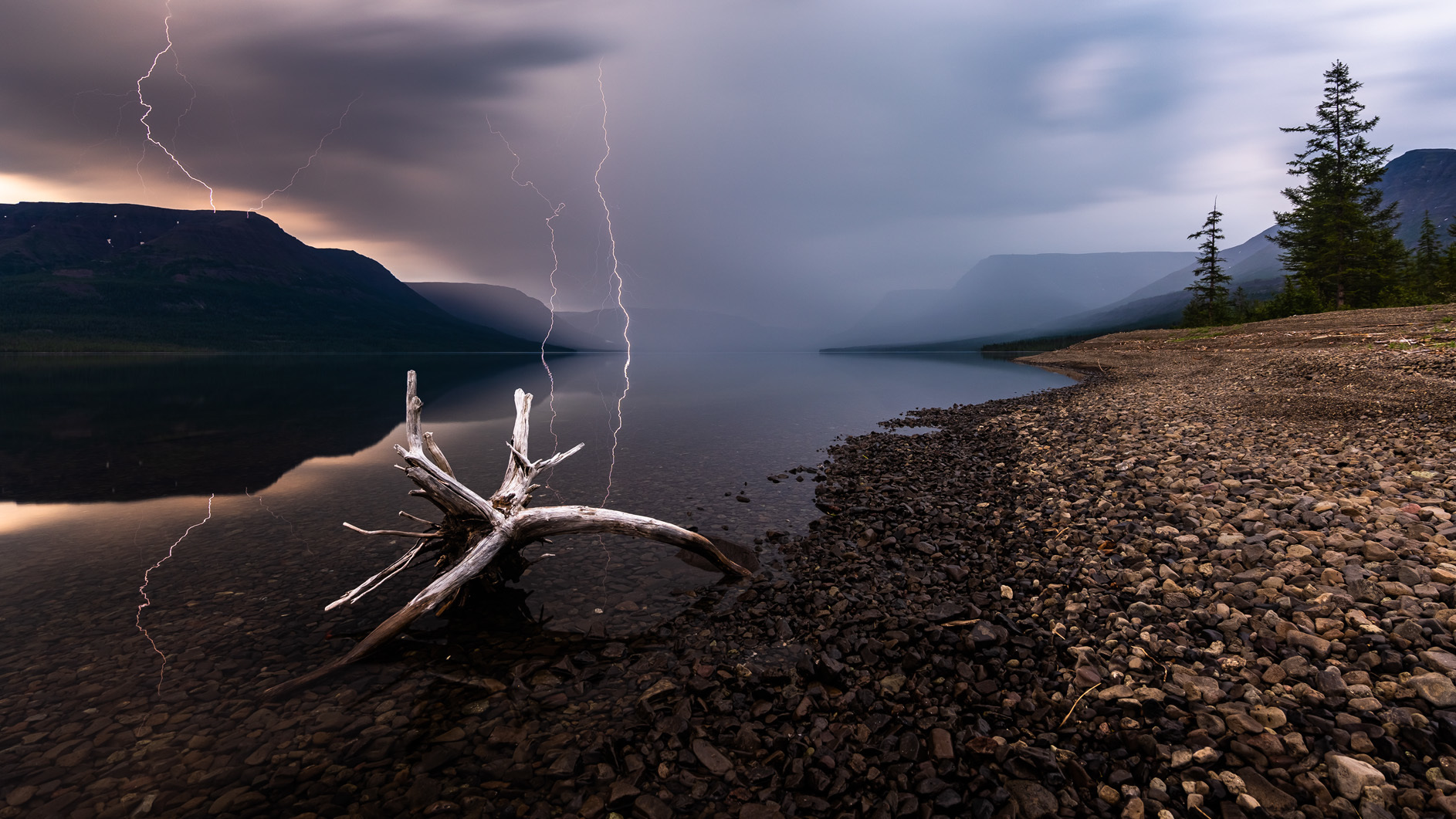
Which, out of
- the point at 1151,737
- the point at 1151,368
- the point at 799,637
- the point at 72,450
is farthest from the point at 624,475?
the point at 1151,368

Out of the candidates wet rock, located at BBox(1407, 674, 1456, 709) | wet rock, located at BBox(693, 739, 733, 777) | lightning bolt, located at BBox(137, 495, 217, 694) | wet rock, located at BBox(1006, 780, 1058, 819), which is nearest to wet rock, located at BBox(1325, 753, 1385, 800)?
wet rock, located at BBox(1407, 674, 1456, 709)

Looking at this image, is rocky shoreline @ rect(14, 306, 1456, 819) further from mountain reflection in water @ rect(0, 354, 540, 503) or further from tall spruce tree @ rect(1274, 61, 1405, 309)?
tall spruce tree @ rect(1274, 61, 1405, 309)

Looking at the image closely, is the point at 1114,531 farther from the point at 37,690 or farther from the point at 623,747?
the point at 37,690

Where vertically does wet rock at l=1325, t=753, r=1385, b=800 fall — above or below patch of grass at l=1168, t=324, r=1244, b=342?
below

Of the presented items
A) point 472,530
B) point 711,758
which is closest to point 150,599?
point 472,530

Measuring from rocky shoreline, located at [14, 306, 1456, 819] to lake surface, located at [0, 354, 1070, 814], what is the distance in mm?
434

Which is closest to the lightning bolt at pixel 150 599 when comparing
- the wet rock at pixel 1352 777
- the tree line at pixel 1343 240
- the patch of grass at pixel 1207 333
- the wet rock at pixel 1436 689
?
the wet rock at pixel 1352 777

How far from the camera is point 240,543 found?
13.2 metres

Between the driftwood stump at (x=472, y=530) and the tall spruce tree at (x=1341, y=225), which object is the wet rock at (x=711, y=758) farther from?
the tall spruce tree at (x=1341, y=225)

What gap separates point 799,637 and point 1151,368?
51.2 metres

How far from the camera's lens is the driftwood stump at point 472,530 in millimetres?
8453

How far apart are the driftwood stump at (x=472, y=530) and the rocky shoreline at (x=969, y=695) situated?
2.40 ft

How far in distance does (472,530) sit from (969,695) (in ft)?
27.4

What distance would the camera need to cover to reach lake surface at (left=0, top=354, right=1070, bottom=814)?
24.4 ft
